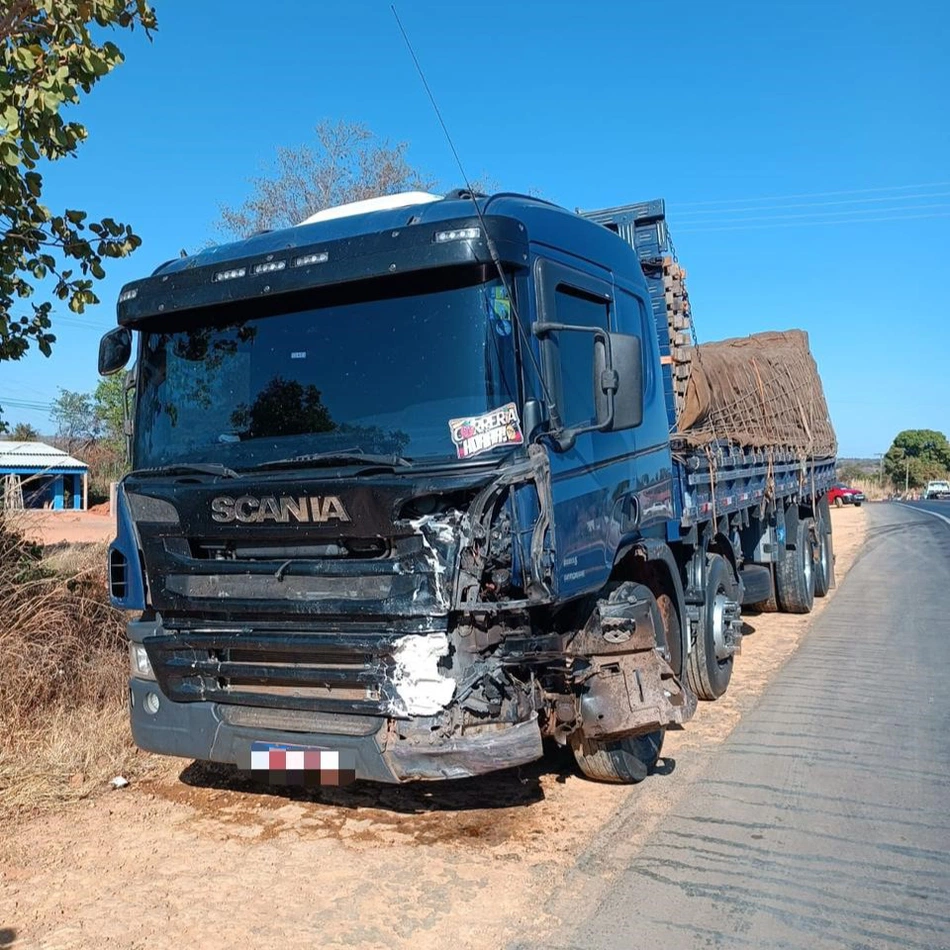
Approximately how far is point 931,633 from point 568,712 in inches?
274

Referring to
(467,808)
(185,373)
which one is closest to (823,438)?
(467,808)

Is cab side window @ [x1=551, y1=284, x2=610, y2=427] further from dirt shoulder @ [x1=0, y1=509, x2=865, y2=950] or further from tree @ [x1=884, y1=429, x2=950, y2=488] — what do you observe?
tree @ [x1=884, y1=429, x2=950, y2=488]

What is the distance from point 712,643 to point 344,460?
3915mm

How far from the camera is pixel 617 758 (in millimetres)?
4887

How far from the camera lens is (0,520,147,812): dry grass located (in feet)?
17.0

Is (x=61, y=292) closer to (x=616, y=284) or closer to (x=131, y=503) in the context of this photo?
(x=131, y=503)

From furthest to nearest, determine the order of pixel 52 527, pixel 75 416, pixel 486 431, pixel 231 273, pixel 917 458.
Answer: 1. pixel 917 458
2. pixel 75 416
3. pixel 52 527
4. pixel 231 273
5. pixel 486 431

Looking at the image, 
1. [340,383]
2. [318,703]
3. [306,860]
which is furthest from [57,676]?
[340,383]

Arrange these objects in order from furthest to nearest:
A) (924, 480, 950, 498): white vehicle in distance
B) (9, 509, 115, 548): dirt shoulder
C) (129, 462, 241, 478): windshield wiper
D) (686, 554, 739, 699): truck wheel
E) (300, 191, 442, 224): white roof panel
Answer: (924, 480, 950, 498): white vehicle in distance
(9, 509, 115, 548): dirt shoulder
(686, 554, 739, 699): truck wheel
(300, 191, 442, 224): white roof panel
(129, 462, 241, 478): windshield wiper

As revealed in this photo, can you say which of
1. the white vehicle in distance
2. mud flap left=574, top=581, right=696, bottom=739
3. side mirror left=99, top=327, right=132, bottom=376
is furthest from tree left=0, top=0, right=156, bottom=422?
the white vehicle in distance

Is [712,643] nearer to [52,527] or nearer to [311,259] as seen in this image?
[311,259]

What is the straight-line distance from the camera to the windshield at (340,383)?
3.87 m

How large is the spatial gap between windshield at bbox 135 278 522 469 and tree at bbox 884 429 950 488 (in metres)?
89.9

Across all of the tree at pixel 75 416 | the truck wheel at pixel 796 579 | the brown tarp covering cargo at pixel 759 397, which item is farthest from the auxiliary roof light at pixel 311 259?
the tree at pixel 75 416
